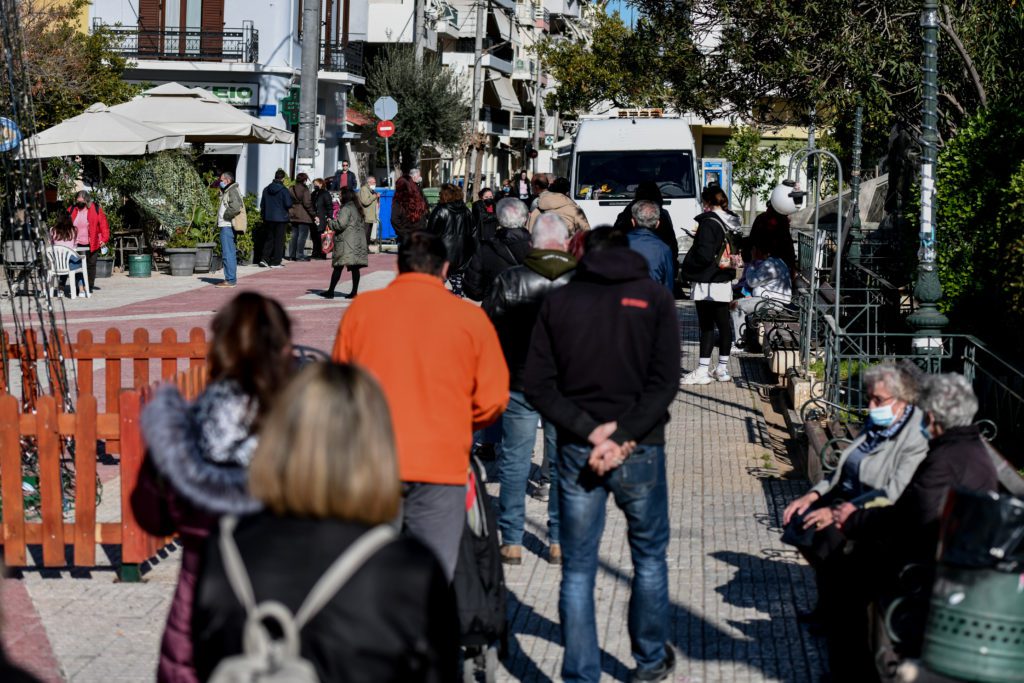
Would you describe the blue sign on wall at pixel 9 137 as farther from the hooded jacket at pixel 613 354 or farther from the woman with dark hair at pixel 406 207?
the woman with dark hair at pixel 406 207

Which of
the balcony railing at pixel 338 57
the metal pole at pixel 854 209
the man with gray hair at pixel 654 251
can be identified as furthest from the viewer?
the balcony railing at pixel 338 57

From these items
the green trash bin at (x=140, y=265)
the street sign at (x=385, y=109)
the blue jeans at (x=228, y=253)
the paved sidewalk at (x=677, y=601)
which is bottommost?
the paved sidewalk at (x=677, y=601)

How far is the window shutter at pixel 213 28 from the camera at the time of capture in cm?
3856

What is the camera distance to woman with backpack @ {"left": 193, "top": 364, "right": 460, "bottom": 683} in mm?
2848

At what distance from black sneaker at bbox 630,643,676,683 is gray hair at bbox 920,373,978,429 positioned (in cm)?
139

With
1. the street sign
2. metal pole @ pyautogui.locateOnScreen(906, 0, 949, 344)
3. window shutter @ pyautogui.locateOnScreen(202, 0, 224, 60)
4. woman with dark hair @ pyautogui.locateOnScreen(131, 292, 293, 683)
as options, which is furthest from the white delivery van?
window shutter @ pyautogui.locateOnScreen(202, 0, 224, 60)

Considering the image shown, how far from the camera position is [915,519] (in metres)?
5.22

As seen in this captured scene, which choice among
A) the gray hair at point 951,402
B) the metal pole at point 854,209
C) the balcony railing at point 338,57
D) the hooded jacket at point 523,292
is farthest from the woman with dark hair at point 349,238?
the balcony railing at point 338,57

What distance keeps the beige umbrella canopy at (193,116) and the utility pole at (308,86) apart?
5.32ft

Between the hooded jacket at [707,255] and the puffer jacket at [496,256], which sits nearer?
the puffer jacket at [496,256]

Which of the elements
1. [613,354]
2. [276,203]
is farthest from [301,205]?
[613,354]

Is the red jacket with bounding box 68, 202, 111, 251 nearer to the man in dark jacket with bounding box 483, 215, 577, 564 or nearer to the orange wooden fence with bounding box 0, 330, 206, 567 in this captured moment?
the orange wooden fence with bounding box 0, 330, 206, 567

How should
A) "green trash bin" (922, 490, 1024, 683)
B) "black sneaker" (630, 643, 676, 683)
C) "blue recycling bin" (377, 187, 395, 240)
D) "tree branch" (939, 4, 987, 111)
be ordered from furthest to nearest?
"blue recycling bin" (377, 187, 395, 240)
"tree branch" (939, 4, 987, 111)
"black sneaker" (630, 643, 676, 683)
"green trash bin" (922, 490, 1024, 683)

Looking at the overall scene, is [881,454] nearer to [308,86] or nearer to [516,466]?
[516,466]
